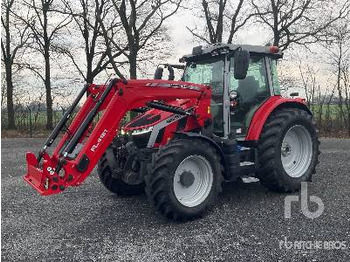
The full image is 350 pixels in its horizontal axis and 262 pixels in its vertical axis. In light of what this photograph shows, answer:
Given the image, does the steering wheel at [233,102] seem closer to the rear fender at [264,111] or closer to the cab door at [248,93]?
the cab door at [248,93]

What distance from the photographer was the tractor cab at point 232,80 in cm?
545

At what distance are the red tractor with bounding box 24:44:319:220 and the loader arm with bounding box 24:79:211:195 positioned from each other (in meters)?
0.01

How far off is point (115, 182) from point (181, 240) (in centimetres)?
191

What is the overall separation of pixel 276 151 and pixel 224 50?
5.36 feet

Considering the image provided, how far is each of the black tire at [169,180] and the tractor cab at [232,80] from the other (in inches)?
41.3

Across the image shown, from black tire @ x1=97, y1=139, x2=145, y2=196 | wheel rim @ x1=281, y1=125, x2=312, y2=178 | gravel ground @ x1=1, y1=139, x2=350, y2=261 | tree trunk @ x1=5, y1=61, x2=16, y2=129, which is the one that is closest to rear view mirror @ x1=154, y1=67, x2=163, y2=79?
black tire @ x1=97, y1=139, x2=145, y2=196

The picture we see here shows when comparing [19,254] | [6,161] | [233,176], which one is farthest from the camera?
[6,161]

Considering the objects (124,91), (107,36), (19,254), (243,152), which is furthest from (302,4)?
(19,254)

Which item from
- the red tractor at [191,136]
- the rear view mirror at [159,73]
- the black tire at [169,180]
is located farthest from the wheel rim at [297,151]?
the rear view mirror at [159,73]

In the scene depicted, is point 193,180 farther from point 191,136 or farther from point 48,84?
point 48,84

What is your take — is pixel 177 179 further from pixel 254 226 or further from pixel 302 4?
pixel 302 4

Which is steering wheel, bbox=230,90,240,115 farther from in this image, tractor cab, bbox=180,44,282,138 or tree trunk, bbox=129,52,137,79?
tree trunk, bbox=129,52,137,79

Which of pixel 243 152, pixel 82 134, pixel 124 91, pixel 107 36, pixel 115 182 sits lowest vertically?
pixel 115 182

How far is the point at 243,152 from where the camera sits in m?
5.47
